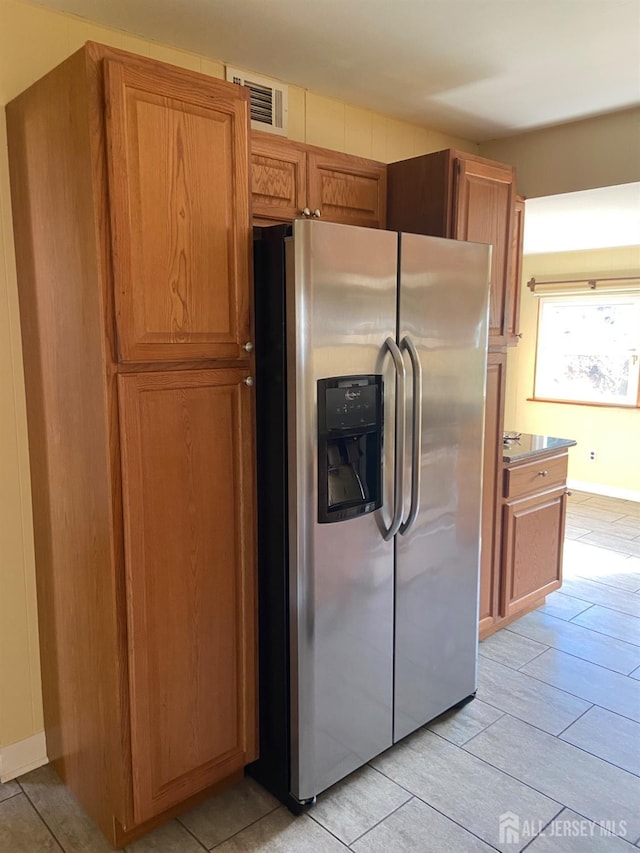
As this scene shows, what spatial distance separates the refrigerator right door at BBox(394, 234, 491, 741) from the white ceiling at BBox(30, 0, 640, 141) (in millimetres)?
709

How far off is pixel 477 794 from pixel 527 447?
173 cm

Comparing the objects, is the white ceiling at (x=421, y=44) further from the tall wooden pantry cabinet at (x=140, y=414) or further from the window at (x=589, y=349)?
the window at (x=589, y=349)

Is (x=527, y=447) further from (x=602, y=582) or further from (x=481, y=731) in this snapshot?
(x=481, y=731)

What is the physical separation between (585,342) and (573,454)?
1027 millimetres

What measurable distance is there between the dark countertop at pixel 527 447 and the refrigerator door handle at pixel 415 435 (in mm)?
1041

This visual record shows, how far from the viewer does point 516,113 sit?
10.1 ft

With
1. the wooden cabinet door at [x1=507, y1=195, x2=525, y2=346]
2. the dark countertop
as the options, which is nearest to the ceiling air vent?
the wooden cabinet door at [x1=507, y1=195, x2=525, y2=346]

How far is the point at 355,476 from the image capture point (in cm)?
200

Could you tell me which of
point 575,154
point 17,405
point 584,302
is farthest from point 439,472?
point 584,302

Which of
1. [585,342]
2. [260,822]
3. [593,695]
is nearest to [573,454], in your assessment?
[585,342]

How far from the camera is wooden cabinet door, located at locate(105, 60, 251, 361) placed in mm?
1590

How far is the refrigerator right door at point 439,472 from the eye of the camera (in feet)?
6.90

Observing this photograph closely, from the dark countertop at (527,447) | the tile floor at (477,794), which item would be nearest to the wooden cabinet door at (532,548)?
the dark countertop at (527,447)

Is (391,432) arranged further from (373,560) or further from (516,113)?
(516,113)
